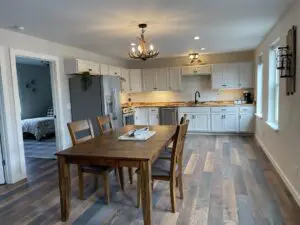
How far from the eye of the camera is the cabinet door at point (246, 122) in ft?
21.4

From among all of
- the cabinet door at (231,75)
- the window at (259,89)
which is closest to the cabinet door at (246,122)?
the window at (259,89)

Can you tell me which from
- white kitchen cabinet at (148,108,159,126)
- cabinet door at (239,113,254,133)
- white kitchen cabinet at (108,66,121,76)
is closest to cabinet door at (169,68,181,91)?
white kitchen cabinet at (148,108,159,126)

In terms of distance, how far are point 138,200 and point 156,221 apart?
36cm

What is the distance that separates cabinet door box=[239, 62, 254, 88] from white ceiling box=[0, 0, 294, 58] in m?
1.92

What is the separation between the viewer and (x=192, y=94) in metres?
7.56

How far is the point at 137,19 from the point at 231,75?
430cm

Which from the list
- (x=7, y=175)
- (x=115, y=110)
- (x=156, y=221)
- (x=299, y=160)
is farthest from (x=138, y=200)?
(x=115, y=110)

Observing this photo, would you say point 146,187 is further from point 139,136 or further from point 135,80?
point 135,80

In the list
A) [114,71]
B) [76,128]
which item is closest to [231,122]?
[114,71]

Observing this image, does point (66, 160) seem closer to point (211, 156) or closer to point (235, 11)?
→ point (235, 11)

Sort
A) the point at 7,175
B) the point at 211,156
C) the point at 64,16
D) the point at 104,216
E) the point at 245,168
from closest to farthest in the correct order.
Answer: the point at 104,216 → the point at 64,16 → the point at 7,175 → the point at 245,168 → the point at 211,156

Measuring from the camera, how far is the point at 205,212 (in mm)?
2654

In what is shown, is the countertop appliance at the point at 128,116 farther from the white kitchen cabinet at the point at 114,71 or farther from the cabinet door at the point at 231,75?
the cabinet door at the point at 231,75

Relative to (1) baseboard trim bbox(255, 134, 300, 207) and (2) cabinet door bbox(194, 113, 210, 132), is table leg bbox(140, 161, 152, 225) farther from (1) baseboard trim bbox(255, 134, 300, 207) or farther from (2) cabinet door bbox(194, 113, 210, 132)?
(2) cabinet door bbox(194, 113, 210, 132)
